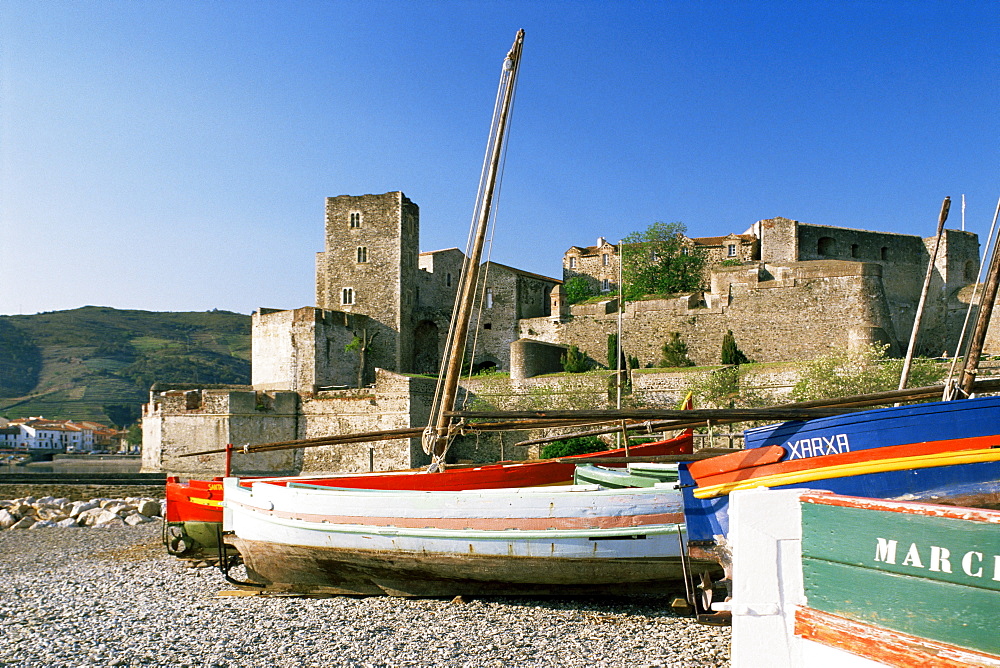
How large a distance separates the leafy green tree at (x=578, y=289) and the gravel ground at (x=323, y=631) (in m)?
35.9

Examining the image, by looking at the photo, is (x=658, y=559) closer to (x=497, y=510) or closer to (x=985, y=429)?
(x=497, y=510)

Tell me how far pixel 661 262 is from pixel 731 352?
14855mm

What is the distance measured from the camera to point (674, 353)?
31.7 metres

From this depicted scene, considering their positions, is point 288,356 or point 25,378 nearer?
point 288,356

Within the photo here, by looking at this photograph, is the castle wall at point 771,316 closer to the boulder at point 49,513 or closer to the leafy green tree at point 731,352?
the leafy green tree at point 731,352

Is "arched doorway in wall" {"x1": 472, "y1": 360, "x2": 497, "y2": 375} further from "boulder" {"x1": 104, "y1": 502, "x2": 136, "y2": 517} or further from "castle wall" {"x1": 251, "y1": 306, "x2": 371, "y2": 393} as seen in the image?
"boulder" {"x1": 104, "y1": 502, "x2": 136, "y2": 517}

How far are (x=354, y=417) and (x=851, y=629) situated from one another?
86.4ft

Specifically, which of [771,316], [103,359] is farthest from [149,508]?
[103,359]

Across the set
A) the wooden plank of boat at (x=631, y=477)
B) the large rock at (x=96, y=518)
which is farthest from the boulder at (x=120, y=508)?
the wooden plank of boat at (x=631, y=477)

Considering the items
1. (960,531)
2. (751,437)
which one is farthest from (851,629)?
(751,437)

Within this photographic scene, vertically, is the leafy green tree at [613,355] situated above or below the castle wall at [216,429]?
above

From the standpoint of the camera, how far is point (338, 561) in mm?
8734

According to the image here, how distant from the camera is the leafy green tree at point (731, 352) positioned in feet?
97.3

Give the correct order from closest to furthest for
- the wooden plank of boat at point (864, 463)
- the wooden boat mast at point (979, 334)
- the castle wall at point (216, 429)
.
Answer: the wooden plank of boat at point (864, 463), the wooden boat mast at point (979, 334), the castle wall at point (216, 429)
